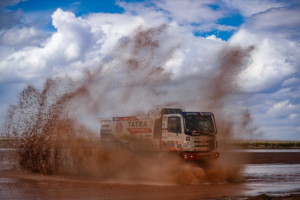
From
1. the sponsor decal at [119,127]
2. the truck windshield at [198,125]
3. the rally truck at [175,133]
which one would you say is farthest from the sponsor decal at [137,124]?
the truck windshield at [198,125]

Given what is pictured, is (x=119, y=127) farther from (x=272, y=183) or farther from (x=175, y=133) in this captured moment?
(x=272, y=183)

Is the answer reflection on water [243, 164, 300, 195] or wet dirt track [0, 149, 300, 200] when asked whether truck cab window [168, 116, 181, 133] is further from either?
reflection on water [243, 164, 300, 195]

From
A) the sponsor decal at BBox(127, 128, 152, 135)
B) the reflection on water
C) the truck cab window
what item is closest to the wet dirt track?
the reflection on water

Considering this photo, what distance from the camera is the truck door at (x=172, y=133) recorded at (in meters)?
20.7

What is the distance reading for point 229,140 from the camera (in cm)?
2692

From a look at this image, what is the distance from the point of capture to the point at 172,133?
Answer: 2108 centimetres

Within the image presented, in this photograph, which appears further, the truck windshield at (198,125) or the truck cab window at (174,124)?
the truck cab window at (174,124)

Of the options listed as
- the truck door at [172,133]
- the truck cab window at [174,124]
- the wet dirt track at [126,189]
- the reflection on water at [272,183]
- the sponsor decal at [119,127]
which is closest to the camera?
the wet dirt track at [126,189]

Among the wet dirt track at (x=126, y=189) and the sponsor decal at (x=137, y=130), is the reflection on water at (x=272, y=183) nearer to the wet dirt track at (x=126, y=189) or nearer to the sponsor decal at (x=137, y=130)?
the wet dirt track at (x=126, y=189)

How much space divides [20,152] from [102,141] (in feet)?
17.7

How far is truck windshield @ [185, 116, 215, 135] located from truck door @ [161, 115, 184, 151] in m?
0.38

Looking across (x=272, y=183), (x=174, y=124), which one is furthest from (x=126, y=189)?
(x=272, y=183)

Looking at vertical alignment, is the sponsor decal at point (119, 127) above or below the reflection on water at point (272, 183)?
above

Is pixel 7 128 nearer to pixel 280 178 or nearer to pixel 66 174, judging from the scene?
pixel 66 174
